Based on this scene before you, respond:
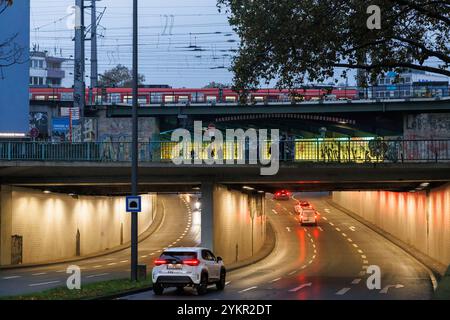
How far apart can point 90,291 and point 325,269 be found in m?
23.1

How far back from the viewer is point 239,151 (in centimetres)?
3884

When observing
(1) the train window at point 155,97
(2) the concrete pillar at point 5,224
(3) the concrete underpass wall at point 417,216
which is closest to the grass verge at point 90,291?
(2) the concrete pillar at point 5,224

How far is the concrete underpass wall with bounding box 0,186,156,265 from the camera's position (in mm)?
43094

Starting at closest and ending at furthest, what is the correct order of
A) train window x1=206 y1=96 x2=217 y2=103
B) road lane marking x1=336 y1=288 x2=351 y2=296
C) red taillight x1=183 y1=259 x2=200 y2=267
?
red taillight x1=183 y1=259 x2=200 y2=267, road lane marking x1=336 y1=288 x2=351 y2=296, train window x1=206 y1=96 x2=217 y2=103

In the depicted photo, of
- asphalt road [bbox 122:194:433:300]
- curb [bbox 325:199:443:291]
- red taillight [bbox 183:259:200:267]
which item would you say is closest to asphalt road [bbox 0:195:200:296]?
red taillight [bbox 183:259:200:267]

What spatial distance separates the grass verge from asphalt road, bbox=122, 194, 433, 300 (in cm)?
69

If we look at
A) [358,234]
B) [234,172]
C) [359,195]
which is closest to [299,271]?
[234,172]

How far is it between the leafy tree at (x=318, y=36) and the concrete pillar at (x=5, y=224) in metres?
22.0

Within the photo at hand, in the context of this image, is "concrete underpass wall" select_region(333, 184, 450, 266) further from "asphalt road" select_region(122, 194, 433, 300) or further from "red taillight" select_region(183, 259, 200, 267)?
"red taillight" select_region(183, 259, 200, 267)

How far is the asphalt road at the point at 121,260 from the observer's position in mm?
29750

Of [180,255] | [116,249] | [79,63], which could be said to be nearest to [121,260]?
[116,249]

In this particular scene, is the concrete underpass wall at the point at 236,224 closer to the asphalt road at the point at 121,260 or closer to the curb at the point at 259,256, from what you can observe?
the curb at the point at 259,256
